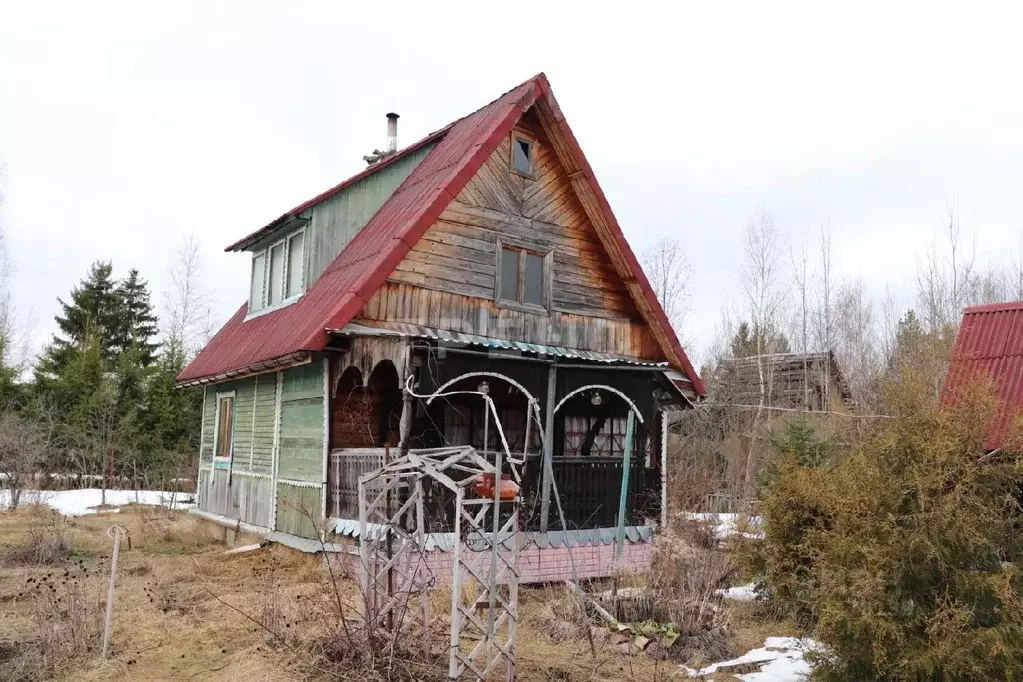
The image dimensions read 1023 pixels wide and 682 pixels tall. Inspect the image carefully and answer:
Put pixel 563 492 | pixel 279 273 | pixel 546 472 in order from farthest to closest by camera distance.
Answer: pixel 279 273, pixel 563 492, pixel 546 472

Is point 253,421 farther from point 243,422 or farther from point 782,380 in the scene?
point 782,380

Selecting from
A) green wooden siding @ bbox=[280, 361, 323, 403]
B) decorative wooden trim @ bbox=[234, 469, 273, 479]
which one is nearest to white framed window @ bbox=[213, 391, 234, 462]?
decorative wooden trim @ bbox=[234, 469, 273, 479]

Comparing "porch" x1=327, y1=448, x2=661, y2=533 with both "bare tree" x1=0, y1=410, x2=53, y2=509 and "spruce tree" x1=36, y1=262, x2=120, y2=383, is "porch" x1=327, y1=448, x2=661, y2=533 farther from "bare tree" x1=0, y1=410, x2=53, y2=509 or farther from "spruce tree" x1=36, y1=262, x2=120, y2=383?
"spruce tree" x1=36, y1=262, x2=120, y2=383

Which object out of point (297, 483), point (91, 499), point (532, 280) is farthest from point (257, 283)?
point (91, 499)

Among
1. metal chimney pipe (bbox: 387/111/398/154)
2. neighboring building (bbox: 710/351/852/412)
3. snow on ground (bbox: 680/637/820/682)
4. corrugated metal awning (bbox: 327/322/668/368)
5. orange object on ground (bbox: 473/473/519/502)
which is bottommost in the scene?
snow on ground (bbox: 680/637/820/682)

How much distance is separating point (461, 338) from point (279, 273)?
16.7ft

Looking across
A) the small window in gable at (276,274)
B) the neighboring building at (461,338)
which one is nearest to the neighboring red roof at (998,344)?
the neighboring building at (461,338)

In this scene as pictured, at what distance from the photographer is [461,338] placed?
12109 mm

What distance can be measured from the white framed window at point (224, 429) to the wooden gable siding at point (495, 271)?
19.5ft

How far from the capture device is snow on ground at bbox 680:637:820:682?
7.75m

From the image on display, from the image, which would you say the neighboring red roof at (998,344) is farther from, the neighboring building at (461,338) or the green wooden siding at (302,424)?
the green wooden siding at (302,424)

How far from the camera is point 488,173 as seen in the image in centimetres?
1298

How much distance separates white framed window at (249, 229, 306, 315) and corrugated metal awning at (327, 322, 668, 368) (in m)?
3.40

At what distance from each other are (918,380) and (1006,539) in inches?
52.2
